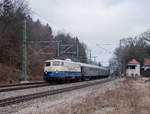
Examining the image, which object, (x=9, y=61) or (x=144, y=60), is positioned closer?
(x=9, y=61)

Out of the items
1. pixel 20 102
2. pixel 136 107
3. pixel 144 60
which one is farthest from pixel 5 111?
pixel 144 60

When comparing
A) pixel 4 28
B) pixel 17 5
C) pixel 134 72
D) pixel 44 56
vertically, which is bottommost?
pixel 134 72

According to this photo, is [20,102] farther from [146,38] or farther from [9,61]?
[146,38]

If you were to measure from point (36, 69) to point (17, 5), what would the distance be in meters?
12.8

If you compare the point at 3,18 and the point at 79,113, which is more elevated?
the point at 3,18

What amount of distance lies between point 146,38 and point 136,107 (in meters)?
75.2

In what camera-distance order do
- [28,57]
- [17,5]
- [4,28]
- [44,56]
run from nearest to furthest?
[4,28] < [17,5] < [28,57] < [44,56]

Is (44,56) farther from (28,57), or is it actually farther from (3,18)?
(3,18)

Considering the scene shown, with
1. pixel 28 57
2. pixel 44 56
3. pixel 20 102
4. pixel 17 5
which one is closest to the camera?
pixel 20 102

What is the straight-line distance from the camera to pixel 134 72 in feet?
219

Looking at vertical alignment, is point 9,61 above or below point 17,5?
below

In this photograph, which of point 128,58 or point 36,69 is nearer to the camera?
point 36,69

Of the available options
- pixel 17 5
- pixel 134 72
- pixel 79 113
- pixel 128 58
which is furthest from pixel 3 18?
pixel 128 58

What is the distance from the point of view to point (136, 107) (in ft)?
31.5
